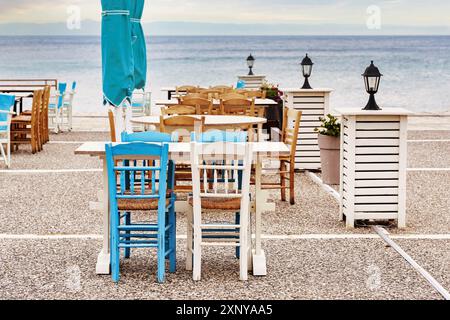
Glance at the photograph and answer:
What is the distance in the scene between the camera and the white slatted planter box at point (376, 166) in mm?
7855

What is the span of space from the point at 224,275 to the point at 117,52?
136 inches

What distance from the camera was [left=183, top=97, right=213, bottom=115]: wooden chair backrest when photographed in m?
10.2

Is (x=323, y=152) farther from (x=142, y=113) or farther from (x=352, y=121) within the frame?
(x=142, y=113)

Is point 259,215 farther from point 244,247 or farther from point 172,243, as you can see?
point 172,243

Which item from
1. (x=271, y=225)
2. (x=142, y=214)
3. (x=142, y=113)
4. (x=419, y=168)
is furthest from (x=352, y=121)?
(x=142, y=113)

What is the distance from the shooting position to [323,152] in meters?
10.5

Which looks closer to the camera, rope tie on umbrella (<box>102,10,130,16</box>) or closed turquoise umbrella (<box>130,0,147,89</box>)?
rope tie on umbrella (<box>102,10,130,16</box>)

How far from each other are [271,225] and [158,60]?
233 feet

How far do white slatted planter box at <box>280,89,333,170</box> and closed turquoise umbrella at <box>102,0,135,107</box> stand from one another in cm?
291

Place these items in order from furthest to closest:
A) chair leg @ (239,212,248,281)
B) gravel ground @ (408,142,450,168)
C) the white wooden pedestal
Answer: the white wooden pedestal < gravel ground @ (408,142,450,168) < chair leg @ (239,212,248,281)

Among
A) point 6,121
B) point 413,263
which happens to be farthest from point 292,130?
point 6,121

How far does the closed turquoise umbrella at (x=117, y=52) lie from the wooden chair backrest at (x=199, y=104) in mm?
996

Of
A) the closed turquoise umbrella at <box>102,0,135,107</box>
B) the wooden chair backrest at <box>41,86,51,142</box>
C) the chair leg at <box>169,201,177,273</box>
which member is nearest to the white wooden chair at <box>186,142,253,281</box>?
the chair leg at <box>169,201,177,273</box>

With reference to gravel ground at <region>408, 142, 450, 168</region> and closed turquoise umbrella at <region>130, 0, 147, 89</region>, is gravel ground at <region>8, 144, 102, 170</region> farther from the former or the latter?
gravel ground at <region>408, 142, 450, 168</region>
